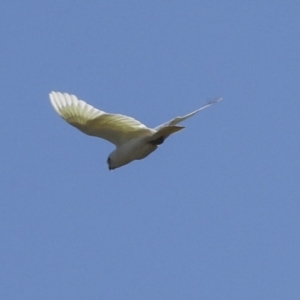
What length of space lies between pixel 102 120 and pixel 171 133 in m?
1.01

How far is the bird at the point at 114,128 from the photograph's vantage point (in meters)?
10.5

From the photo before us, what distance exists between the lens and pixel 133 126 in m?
10.7

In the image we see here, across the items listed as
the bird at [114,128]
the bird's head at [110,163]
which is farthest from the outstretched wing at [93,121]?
the bird's head at [110,163]

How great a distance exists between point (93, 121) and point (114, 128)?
0.29 m

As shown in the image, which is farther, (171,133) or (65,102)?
(65,102)

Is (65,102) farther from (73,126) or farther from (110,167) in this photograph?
(110,167)

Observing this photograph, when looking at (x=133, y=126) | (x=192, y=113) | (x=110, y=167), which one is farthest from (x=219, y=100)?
(x=110, y=167)

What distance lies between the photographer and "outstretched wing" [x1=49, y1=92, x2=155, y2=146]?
1066 centimetres

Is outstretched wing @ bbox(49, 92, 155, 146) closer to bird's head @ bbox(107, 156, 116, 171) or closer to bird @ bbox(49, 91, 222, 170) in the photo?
bird @ bbox(49, 91, 222, 170)

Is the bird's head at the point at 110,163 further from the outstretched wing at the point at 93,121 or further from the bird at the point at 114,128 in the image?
the outstretched wing at the point at 93,121

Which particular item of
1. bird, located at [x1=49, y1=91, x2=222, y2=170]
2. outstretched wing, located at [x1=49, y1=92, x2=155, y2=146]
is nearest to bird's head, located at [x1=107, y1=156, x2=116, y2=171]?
bird, located at [x1=49, y1=91, x2=222, y2=170]

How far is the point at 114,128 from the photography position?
1084 cm

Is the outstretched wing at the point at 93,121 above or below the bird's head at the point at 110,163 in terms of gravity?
above

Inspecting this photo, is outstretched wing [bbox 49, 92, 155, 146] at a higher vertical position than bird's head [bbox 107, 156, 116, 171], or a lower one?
higher
